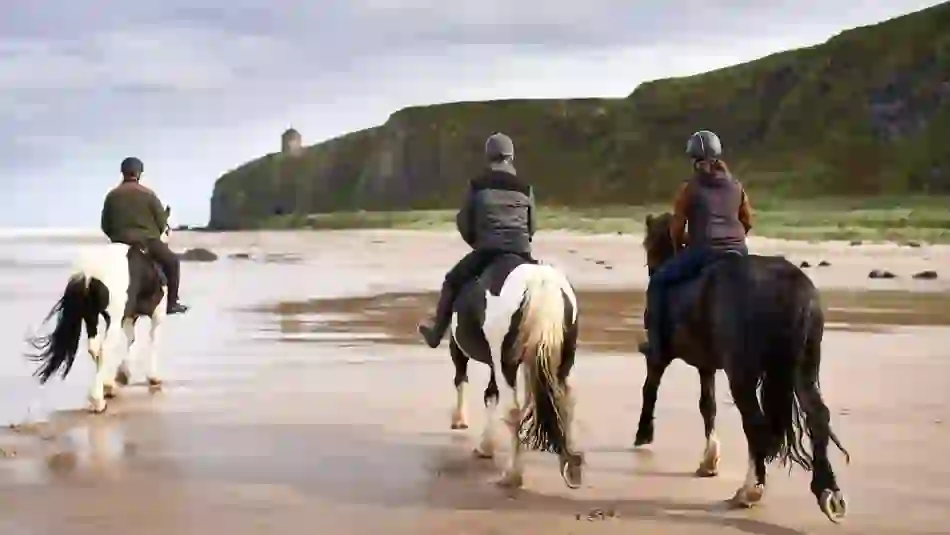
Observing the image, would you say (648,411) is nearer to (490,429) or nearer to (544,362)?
(490,429)

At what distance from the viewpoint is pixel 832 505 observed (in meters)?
6.39

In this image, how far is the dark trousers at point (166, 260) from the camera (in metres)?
11.7

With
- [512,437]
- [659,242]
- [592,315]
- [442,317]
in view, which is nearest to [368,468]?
[512,437]

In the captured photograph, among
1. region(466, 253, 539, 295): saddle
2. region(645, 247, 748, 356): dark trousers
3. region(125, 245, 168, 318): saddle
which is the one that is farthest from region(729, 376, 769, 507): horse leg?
region(125, 245, 168, 318): saddle

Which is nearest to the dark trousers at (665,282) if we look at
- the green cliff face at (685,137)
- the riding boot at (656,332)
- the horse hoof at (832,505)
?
the riding boot at (656,332)

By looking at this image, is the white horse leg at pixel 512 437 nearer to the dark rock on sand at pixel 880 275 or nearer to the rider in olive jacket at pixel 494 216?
the rider in olive jacket at pixel 494 216

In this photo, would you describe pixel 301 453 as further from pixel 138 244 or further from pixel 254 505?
pixel 138 244

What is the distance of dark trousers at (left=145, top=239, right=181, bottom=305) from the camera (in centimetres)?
1169

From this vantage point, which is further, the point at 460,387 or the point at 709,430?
the point at 460,387

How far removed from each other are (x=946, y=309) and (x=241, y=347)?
10.8 metres

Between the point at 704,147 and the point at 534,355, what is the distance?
6.13 ft

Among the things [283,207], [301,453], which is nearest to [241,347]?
[301,453]

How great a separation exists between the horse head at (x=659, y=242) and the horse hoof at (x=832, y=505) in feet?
9.09

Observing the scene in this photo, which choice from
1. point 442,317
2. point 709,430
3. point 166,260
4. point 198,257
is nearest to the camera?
point 709,430
